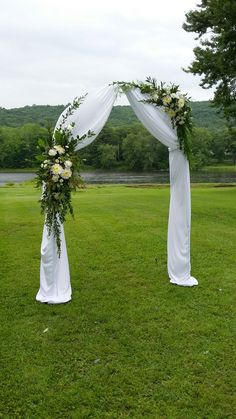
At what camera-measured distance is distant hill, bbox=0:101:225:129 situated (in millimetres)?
109750

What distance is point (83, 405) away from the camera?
443 centimetres

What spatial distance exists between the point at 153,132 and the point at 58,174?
231 cm

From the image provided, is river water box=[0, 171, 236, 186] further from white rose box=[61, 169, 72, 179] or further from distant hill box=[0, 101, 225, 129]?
white rose box=[61, 169, 72, 179]

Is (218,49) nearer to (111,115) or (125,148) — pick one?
(125,148)

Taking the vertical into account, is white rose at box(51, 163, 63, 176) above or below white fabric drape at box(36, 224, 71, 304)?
above

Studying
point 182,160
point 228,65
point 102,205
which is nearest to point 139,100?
point 182,160

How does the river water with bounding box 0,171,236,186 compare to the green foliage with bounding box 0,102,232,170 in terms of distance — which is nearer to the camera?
the river water with bounding box 0,171,236,186

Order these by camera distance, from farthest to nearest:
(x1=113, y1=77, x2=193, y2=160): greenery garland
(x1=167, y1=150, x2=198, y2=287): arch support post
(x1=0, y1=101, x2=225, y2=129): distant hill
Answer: (x1=0, y1=101, x2=225, y2=129): distant hill < (x1=167, y1=150, x2=198, y2=287): arch support post < (x1=113, y1=77, x2=193, y2=160): greenery garland

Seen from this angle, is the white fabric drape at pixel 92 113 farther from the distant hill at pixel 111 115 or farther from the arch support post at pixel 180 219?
the distant hill at pixel 111 115

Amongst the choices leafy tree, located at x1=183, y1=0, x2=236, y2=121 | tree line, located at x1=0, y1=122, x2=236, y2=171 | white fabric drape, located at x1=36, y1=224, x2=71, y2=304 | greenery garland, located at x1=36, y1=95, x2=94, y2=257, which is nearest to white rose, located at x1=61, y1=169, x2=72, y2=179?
greenery garland, located at x1=36, y1=95, x2=94, y2=257

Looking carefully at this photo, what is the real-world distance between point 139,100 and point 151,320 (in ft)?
13.6

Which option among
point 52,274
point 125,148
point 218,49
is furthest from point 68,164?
point 125,148

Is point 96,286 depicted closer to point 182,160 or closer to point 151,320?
point 151,320

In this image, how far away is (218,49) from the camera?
69.1 ft
